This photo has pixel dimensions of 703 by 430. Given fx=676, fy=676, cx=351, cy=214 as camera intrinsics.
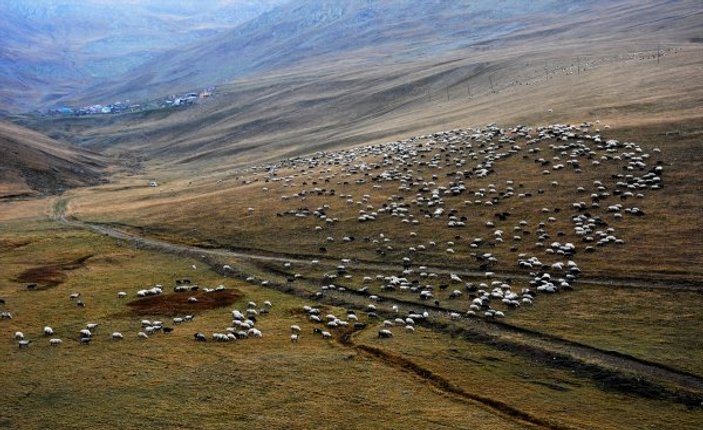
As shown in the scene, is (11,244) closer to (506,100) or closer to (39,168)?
(39,168)

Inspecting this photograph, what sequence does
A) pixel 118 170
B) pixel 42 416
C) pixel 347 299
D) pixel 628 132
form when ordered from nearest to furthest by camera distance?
pixel 42 416, pixel 347 299, pixel 628 132, pixel 118 170

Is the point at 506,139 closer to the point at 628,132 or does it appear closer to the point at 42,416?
the point at 628,132

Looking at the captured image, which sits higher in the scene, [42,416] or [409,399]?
[42,416]

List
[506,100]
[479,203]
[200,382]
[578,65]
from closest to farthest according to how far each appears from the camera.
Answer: [200,382] → [479,203] → [506,100] → [578,65]

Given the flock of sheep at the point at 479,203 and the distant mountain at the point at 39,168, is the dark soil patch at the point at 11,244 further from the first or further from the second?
the distant mountain at the point at 39,168

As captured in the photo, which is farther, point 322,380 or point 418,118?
point 418,118

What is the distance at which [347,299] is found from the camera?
5428 cm

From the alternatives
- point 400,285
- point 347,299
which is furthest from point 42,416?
point 400,285

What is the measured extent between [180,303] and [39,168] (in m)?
112

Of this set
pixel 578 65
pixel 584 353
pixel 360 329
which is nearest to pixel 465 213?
pixel 360 329

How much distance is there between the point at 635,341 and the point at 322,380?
19.7 meters

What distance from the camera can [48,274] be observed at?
64.6 m

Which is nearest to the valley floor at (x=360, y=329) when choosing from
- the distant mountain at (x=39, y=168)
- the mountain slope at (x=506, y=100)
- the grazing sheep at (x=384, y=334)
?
the grazing sheep at (x=384, y=334)

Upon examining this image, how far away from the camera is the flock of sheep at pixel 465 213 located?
167 ft
